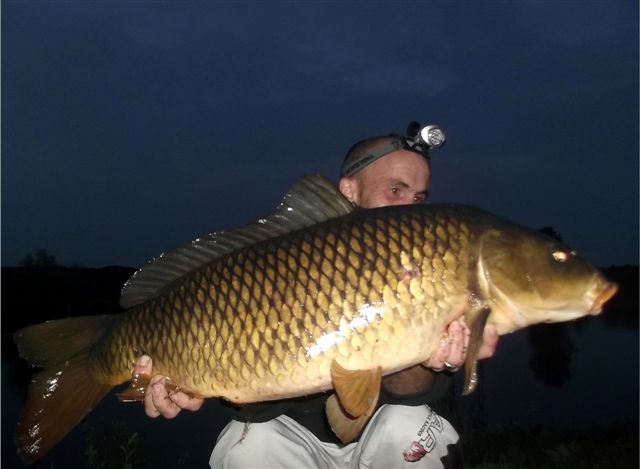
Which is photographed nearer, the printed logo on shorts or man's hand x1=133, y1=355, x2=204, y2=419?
man's hand x1=133, y1=355, x2=204, y2=419

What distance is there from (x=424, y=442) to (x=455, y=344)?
0.56 meters

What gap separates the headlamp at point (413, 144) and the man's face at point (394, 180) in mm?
24

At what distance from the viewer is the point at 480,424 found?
495cm

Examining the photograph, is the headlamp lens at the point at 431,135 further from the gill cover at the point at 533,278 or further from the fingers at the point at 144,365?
the fingers at the point at 144,365

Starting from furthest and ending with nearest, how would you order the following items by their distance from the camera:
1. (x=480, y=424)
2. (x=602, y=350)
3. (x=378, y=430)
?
1. (x=602, y=350)
2. (x=480, y=424)
3. (x=378, y=430)

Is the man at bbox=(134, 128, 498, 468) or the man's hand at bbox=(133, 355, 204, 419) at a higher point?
the man's hand at bbox=(133, 355, 204, 419)

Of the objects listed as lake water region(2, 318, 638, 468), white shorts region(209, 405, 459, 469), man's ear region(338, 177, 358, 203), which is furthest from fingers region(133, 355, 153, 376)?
lake water region(2, 318, 638, 468)

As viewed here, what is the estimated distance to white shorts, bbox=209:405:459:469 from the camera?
197 centimetres

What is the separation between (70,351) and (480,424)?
404 cm

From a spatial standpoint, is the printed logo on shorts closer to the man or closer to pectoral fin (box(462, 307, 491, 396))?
the man

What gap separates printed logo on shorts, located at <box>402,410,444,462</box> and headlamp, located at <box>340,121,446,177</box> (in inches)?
47.6

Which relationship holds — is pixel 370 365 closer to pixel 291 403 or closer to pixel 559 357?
pixel 291 403

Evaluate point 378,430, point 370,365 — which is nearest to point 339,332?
point 370,365

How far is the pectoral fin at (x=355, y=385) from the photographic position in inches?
A: 60.3
